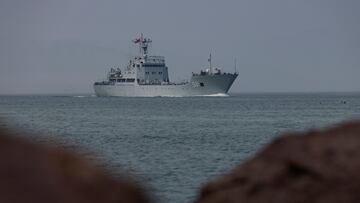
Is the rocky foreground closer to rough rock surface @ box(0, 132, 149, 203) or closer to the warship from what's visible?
rough rock surface @ box(0, 132, 149, 203)

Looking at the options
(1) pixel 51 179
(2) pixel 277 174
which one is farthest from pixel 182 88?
(1) pixel 51 179

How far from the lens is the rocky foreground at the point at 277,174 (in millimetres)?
4152

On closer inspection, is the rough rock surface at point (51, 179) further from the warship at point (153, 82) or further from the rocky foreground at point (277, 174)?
the warship at point (153, 82)

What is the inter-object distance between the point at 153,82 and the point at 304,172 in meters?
145

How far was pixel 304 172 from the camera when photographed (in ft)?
16.6

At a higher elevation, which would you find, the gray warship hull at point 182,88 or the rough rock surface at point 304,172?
the rough rock surface at point 304,172

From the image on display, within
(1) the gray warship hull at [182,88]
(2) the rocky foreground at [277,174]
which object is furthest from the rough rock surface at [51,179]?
(1) the gray warship hull at [182,88]

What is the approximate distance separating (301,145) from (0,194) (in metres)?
2.17

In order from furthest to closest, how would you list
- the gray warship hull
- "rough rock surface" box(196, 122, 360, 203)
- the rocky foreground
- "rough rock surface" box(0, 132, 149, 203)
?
the gray warship hull
"rough rock surface" box(196, 122, 360, 203)
the rocky foreground
"rough rock surface" box(0, 132, 149, 203)

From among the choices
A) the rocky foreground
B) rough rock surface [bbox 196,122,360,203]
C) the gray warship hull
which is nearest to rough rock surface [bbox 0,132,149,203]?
the rocky foreground

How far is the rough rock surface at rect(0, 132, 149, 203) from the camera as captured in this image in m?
3.84

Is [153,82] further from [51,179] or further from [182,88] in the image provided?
[51,179]

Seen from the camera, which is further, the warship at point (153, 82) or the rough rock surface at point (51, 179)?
the warship at point (153, 82)

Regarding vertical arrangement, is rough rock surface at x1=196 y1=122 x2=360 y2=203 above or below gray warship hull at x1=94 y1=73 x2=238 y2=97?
above
